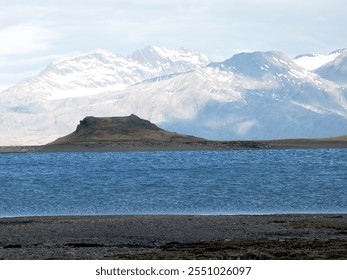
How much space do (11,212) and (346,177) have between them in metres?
49.6

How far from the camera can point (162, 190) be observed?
86125 mm

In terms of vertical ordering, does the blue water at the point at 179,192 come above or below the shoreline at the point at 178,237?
below

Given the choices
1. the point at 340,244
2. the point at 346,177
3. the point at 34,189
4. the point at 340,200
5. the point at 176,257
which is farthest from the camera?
the point at 346,177

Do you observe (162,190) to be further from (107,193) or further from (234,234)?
(234,234)

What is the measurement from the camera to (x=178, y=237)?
136ft

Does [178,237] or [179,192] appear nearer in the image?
[178,237]

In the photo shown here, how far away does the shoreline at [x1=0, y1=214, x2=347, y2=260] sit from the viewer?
32.5m

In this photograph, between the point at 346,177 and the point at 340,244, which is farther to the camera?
the point at 346,177

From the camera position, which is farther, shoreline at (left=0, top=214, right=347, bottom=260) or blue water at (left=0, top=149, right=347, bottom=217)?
blue water at (left=0, top=149, right=347, bottom=217)

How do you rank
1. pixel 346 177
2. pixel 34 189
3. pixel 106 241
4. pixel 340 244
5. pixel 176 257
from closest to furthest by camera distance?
pixel 176 257 < pixel 340 244 < pixel 106 241 < pixel 34 189 < pixel 346 177

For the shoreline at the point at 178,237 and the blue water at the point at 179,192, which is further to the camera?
the blue water at the point at 179,192

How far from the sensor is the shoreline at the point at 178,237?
32500mm

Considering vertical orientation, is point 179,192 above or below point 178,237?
below

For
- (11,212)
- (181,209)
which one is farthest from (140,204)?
(11,212)
